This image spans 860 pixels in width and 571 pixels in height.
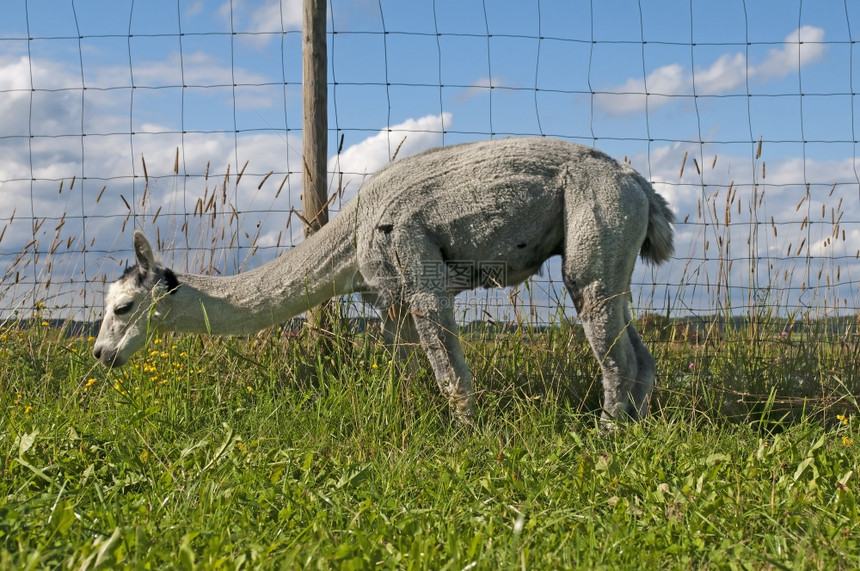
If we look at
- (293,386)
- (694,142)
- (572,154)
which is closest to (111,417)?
(293,386)

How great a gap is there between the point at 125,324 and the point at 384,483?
278 centimetres

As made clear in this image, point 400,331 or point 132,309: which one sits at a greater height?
point 132,309

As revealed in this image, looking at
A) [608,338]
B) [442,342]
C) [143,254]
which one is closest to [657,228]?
[608,338]

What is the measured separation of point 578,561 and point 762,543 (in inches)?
30.9

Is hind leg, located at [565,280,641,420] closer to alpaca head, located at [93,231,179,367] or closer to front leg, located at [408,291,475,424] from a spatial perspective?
front leg, located at [408,291,475,424]

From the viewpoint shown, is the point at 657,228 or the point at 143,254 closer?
the point at 657,228

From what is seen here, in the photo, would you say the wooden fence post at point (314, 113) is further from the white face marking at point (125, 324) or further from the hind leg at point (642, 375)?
the hind leg at point (642, 375)

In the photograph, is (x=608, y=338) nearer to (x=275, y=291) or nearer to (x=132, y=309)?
(x=275, y=291)

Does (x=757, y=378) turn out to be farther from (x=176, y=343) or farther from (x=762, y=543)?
(x=176, y=343)

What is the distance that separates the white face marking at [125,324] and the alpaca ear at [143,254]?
0.31 ft

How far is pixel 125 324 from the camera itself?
17.1 feet

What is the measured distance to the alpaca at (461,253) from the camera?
4.73 m

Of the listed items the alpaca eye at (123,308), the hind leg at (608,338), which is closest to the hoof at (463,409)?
the hind leg at (608,338)

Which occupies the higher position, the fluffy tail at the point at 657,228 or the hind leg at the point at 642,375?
the fluffy tail at the point at 657,228
